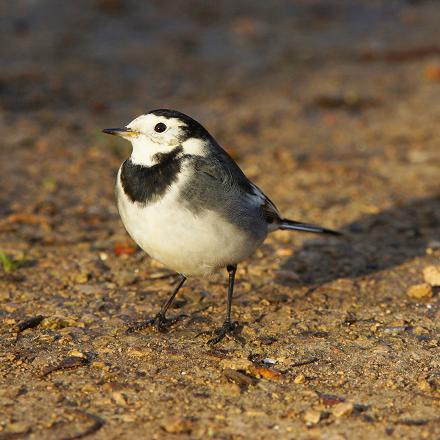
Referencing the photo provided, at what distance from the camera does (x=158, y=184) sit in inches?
199

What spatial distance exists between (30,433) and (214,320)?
1923 mm

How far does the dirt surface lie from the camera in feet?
14.6

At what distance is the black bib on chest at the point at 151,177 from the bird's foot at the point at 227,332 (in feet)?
3.29

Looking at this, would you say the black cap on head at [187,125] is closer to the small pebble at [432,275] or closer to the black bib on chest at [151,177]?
the black bib on chest at [151,177]

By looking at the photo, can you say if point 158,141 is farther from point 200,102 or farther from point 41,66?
point 41,66

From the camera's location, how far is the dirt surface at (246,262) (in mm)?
4445

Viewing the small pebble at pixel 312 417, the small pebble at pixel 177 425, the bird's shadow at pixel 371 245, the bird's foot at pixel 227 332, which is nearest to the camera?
the small pebble at pixel 177 425

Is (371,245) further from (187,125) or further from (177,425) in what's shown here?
(177,425)

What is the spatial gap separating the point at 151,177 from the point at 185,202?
28cm

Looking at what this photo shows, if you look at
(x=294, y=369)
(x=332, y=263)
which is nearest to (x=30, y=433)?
(x=294, y=369)

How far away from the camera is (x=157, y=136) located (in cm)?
530

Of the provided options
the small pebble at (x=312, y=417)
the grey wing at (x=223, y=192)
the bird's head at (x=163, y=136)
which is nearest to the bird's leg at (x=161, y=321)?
the grey wing at (x=223, y=192)

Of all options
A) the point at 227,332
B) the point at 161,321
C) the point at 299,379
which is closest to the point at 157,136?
the point at 161,321

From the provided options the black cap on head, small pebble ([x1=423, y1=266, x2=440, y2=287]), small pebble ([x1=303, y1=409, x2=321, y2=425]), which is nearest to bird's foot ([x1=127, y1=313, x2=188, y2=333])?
the black cap on head
